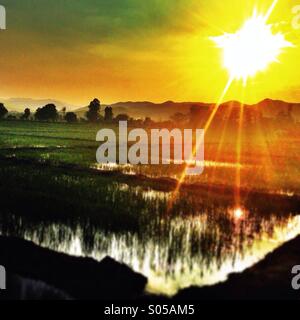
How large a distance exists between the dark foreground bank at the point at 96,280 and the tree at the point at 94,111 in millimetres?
42050

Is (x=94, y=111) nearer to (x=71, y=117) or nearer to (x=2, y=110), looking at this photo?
(x=71, y=117)

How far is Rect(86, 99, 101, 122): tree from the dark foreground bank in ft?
138

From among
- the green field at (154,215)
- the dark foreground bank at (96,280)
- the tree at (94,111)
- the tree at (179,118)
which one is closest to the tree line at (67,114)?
the tree at (94,111)

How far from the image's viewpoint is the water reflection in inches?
281

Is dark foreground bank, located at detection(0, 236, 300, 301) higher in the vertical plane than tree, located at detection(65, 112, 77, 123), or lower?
lower

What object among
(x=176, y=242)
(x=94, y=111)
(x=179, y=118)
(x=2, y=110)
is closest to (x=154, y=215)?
(x=176, y=242)

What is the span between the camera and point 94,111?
49.6 metres

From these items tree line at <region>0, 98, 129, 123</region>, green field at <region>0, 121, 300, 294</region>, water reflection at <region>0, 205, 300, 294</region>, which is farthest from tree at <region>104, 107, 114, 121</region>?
water reflection at <region>0, 205, 300, 294</region>

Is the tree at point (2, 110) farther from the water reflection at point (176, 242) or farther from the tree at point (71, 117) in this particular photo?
the water reflection at point (176, 242)

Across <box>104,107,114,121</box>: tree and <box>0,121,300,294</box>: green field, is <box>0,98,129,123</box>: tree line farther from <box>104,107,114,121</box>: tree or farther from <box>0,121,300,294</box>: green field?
<box>0,121,300,294</box>: green field

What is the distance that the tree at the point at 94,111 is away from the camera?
49.1m
